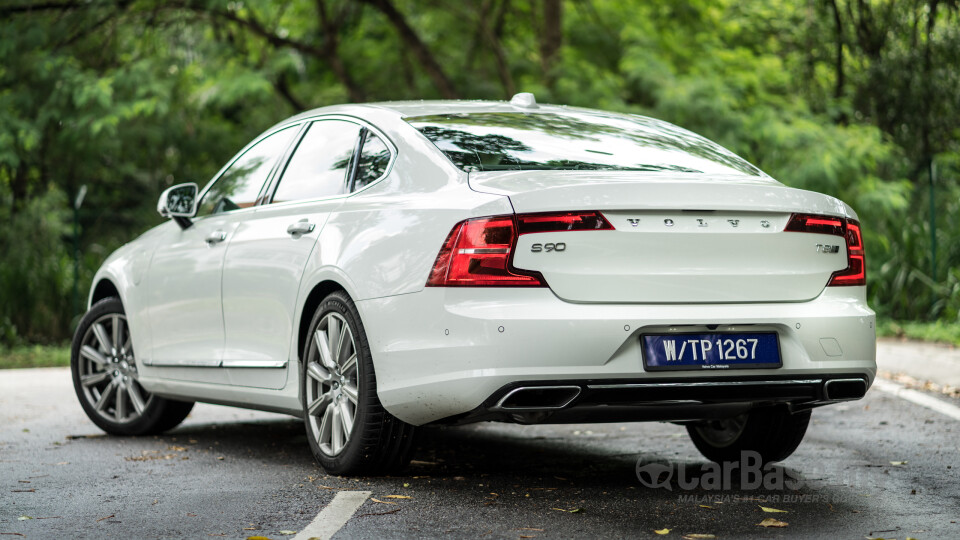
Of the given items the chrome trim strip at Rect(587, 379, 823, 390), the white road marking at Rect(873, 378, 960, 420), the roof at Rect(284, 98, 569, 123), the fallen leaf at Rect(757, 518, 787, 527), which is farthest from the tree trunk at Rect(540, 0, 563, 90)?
the fallen leaf at Rect(757, 518, 787, 527)

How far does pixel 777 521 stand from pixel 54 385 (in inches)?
307

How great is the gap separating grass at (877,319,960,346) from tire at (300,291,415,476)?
28.0ft

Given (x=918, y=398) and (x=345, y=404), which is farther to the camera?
(x=918, y=398)

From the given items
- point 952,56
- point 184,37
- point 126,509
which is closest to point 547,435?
point 126,509

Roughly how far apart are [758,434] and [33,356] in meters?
10.2

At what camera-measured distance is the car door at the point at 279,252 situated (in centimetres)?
576

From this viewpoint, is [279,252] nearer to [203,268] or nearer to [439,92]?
[203,268]

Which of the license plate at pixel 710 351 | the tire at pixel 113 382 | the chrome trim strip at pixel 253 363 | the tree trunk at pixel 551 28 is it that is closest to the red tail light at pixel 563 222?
the license plate at pixel 710 351

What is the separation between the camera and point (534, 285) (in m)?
4.64

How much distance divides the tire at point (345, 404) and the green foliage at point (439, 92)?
10.3 meters

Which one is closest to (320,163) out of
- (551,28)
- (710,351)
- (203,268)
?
(203,268)

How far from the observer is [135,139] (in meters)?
19.3

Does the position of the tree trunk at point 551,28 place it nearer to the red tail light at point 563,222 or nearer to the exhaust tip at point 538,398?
the red tail light at point 563,222

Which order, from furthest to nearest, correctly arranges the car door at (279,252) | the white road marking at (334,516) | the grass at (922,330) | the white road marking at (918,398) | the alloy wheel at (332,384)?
the grass at (922,330) < the white road marking at (918,398) < the car door at (279,252) < the alloy wheel at (332,384) < the white road marking at (334,516)
